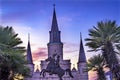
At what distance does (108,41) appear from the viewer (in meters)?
23.8

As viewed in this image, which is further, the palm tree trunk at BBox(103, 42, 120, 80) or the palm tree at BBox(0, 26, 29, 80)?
the palm tree trunk at BBox(103, 42, 120, 80)

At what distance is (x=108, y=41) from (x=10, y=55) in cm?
723

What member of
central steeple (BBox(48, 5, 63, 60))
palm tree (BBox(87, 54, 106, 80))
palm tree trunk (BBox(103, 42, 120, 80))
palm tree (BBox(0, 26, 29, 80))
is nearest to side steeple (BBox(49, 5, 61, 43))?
central steeple (BBox(48, 5, 63, 60))

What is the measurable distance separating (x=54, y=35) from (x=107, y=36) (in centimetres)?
5509

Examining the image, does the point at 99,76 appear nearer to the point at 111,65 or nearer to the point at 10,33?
the point at 111,65

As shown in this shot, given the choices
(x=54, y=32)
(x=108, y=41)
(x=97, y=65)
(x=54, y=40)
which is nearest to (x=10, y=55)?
(x=108, y=41)

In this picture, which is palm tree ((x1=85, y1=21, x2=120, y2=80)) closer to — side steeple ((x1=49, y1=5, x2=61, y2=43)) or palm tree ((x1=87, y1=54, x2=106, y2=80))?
palm tree ((x1=87, y1=54, x2=106, y2=80))

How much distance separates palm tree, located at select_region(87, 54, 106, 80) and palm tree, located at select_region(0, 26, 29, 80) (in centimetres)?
608

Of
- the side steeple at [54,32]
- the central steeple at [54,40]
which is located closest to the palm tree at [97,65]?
the side steeple at [54,32]

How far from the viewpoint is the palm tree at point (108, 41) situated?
2369 centimetres

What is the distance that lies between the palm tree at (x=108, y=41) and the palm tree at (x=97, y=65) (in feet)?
9.09

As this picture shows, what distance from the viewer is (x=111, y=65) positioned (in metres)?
24.0

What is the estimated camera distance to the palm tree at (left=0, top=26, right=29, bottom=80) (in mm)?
19656

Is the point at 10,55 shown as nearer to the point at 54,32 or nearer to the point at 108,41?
the point at 108,41
